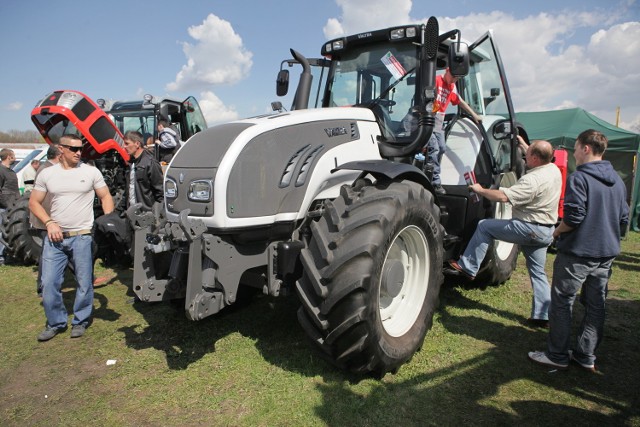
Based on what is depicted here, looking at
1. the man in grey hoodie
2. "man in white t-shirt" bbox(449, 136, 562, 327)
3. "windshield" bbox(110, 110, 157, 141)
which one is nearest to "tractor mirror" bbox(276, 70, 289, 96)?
"man in white t-shirt" bbox(449, 136, 562, 327)

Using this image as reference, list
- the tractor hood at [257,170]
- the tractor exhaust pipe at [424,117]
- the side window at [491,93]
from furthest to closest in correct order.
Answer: the side window at [491,93] → the tractor exhaust pipe at [424,117] → the tractor hood at [257,170]

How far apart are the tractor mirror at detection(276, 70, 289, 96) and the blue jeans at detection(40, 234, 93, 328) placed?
258cm

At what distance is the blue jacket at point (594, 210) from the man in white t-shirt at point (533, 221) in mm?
662

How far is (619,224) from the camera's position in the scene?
347cm

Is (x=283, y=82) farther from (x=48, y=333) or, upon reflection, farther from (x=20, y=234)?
(x=20, y=234)

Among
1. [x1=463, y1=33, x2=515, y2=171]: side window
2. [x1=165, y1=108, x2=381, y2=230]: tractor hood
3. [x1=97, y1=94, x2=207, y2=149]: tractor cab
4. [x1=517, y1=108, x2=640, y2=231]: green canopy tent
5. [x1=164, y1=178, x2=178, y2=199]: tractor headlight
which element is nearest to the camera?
[x1=165, y1=108, x2=381, y2=230]: tractor hood

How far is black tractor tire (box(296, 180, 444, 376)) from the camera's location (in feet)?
9.48

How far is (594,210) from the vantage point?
3.38m

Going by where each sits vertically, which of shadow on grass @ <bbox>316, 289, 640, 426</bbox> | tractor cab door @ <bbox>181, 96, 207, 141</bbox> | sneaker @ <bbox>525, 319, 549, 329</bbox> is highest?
tractor cab door @ <bbox>181, 96, 207, 141</bbox>

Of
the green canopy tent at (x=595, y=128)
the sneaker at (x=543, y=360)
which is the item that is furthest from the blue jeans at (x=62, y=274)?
the green canopy tent at (x=595, y=128)

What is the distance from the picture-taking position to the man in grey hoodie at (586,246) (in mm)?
3385

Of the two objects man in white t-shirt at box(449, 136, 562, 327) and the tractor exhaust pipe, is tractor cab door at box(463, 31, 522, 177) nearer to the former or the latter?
man in white t-shirt at box(449, 136, 562, 327)

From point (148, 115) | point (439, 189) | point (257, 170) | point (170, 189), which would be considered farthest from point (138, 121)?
point (257, 170)

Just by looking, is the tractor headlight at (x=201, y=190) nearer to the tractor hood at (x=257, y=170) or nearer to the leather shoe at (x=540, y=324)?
the tractor hood at (x=257, y=170)
